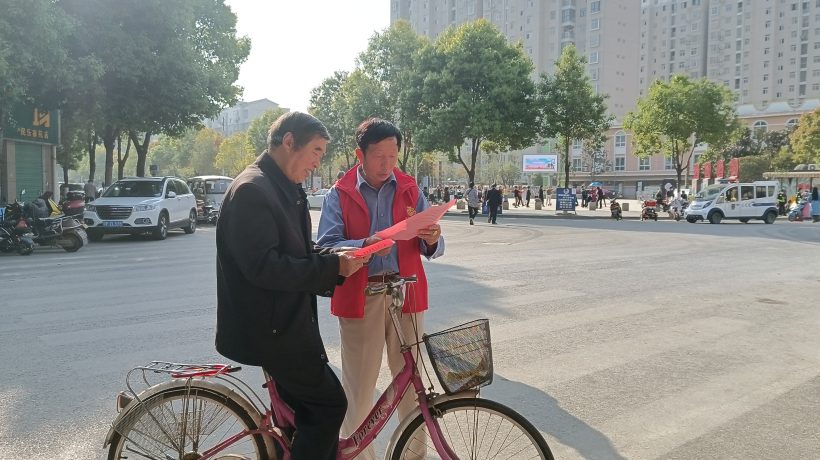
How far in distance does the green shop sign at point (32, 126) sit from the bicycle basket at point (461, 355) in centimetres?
2246

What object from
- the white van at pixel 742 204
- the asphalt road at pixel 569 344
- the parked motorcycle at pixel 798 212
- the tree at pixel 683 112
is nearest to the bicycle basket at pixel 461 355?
the asphalt road at pixel 569 344

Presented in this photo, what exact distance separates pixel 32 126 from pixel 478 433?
25.1 metres

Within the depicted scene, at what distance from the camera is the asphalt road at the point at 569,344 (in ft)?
12.4

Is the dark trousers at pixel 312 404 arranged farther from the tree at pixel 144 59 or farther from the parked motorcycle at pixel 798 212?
the parked motorcycle at pixel 798 212

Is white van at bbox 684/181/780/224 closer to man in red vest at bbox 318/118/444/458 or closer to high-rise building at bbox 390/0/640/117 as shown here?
man in red vest at bbox 318/118/444/458

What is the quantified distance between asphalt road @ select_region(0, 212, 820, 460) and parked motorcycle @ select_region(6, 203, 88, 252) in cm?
193

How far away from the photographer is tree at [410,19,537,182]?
35.0 m

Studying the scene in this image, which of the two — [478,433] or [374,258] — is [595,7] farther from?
[478,433]

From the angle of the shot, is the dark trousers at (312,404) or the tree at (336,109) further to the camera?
the tree at (336,109)

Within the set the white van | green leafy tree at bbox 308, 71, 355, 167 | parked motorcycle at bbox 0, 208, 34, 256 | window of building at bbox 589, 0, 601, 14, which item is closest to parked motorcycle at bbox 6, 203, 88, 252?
parked motorcycle at bbox 0, 208, 34, 256

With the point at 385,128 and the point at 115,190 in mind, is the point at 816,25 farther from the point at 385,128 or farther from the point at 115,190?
the point at 385,128

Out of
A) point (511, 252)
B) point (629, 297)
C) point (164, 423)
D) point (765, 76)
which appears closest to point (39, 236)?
point (511, 252)

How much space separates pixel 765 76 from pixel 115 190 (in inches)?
4278

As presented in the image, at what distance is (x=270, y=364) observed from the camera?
2.33m
